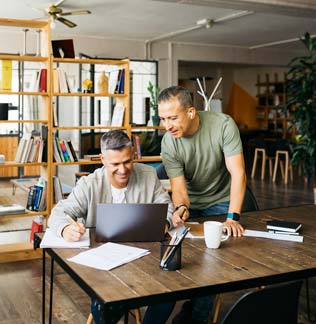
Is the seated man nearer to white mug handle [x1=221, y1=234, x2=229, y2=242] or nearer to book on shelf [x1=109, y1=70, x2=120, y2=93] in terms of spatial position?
white mug handle [x1=221, y1=234, x2=229, y2=242]

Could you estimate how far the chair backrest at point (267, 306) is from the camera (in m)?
1.48

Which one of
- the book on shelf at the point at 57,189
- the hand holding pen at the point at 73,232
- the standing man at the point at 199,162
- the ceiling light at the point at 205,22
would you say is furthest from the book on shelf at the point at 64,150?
the ceiling light at the point at 205,22

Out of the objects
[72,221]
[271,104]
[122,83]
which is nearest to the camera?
[72,221]

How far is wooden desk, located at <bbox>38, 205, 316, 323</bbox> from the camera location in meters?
1.57

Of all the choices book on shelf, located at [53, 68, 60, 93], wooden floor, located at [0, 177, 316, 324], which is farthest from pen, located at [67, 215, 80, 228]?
book on shelf, located at [53, 68, 60, 93]

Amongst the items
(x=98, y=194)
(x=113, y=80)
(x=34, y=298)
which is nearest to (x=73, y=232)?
(x=98, y=194)

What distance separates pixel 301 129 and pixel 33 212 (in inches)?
170

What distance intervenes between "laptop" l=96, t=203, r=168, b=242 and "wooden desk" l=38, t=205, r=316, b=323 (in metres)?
0.06

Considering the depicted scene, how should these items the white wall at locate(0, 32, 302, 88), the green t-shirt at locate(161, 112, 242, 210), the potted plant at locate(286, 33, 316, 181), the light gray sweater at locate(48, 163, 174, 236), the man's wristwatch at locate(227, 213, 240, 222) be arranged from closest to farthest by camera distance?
the light gray sweater at locate(48, 163, 174, 236) → the man's wristwatch at locate(227, 213, 240, 222) → the green t-shirt at locate(161, 112, 242, 210) → the potted plant at locate(286, 33, 316, 181) → the white wall at locate(0, 32, 302, 88)

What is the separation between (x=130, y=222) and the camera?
6.94 ft

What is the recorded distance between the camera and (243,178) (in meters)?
2.78

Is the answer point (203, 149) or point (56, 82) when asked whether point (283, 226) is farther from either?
point (56, 82)

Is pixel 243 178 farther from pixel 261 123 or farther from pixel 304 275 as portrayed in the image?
pixel 261 123

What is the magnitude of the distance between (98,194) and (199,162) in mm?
739
